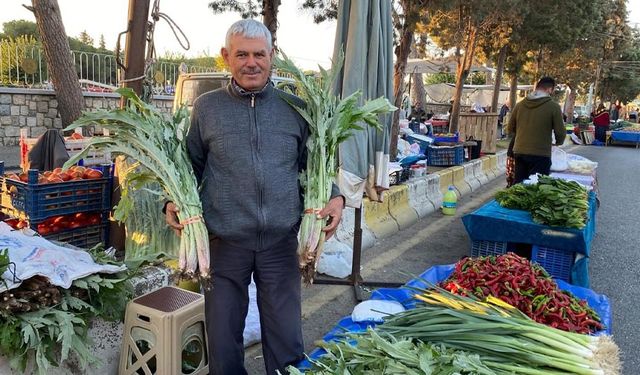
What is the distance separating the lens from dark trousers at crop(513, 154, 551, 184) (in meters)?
7.12

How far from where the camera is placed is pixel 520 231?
5.18 metres

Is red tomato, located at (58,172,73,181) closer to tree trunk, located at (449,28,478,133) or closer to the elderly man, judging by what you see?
the elderly man

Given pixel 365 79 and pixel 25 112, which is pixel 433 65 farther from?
pixel 365 79

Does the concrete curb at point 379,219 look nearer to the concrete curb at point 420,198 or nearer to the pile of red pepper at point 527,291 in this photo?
the concrete curb at point 420,198

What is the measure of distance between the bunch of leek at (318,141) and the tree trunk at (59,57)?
8.26 metres

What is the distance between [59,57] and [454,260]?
8.58 m

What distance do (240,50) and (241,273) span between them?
3.89ft

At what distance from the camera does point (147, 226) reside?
445 centimetres

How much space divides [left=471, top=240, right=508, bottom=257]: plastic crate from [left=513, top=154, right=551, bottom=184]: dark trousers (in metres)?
2.31

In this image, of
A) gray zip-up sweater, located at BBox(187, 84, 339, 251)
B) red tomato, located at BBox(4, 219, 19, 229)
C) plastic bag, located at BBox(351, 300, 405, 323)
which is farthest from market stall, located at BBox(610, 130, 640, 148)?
red tomato, located at BBox(4, 219, 19, 229)

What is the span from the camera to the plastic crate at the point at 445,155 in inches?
460

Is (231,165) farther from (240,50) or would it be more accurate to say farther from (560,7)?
(560,7)

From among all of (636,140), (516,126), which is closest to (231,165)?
(516,126)

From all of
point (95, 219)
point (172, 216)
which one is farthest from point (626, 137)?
point (172, 216)
